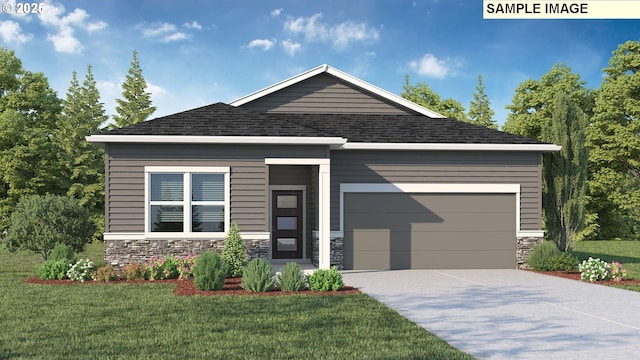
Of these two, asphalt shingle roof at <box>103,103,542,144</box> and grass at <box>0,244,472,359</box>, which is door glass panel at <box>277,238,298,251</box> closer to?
asphalt shingle roof at <box>103,103,542,144</box>

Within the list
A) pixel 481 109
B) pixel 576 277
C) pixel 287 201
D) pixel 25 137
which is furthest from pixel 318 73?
pixel 481 109

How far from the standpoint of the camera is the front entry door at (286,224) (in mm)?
18703

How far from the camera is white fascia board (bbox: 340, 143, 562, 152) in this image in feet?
55.4

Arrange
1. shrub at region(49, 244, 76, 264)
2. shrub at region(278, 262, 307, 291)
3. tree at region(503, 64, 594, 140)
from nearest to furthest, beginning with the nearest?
shrub at region(278, 262, 307, 291) < shrub at region(49, 244, 76, 264) < tree at region(503, 64, 594, 140)

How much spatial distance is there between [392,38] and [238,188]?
24958 millimetres

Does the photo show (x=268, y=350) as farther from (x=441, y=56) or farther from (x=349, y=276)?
(x=441, y=56)

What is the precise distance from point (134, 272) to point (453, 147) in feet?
28.5

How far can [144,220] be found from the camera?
51.4 ft

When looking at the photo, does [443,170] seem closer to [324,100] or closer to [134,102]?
[324,100]

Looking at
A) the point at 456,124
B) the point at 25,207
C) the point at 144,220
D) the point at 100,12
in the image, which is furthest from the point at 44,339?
the point at 100,12

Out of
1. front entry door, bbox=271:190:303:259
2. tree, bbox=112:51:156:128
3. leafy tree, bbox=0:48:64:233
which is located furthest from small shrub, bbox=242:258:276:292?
tree, bbox=112:51:156:128

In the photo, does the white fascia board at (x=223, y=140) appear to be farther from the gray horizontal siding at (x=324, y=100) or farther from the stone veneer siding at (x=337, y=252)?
the gray horizontal siding at (x=324, y=100)

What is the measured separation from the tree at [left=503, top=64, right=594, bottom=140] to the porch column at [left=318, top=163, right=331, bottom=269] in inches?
994

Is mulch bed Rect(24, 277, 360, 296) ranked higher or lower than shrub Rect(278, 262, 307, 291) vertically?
lower
